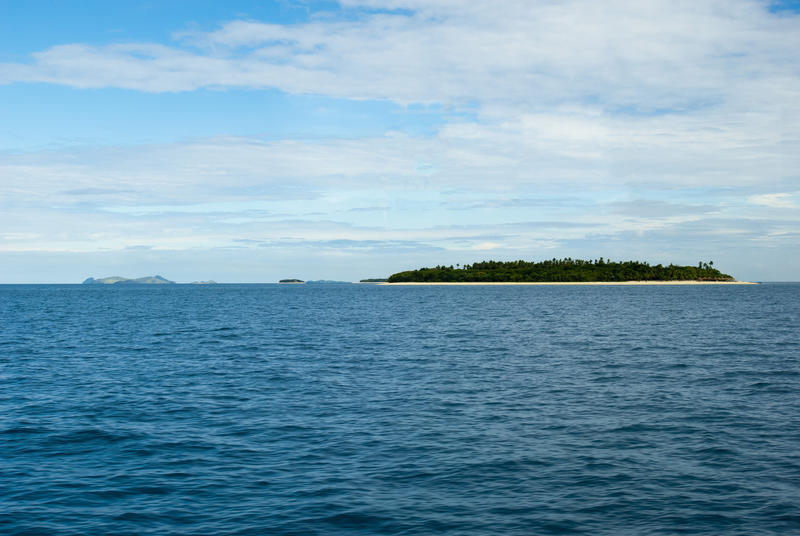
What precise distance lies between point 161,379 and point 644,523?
112 feet

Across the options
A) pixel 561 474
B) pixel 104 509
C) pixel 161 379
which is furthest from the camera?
pixel 161 379

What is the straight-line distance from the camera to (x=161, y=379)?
42.9 m

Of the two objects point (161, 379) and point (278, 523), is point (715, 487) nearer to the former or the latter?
point (278, 523)

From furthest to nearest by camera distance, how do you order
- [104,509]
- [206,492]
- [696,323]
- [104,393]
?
[696,323], [104,393], [206,492], [104,509]

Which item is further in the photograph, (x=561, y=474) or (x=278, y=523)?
(x=561, y=474)

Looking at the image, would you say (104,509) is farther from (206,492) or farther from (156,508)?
(206,492)

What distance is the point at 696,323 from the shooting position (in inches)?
3531

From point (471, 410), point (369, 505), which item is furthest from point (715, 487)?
point (471, 410)

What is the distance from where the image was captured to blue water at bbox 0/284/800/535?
18.3 meters

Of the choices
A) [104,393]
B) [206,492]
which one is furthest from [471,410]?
[104,393]

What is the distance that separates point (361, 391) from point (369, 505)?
60.9 feet

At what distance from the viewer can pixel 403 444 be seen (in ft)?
83.9

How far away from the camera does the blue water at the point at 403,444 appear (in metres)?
18.3

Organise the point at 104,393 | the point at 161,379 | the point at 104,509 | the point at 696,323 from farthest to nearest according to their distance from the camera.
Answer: the point at 696,323 < the point at 161,379 < the point at 104,393 < the point at 104,509
